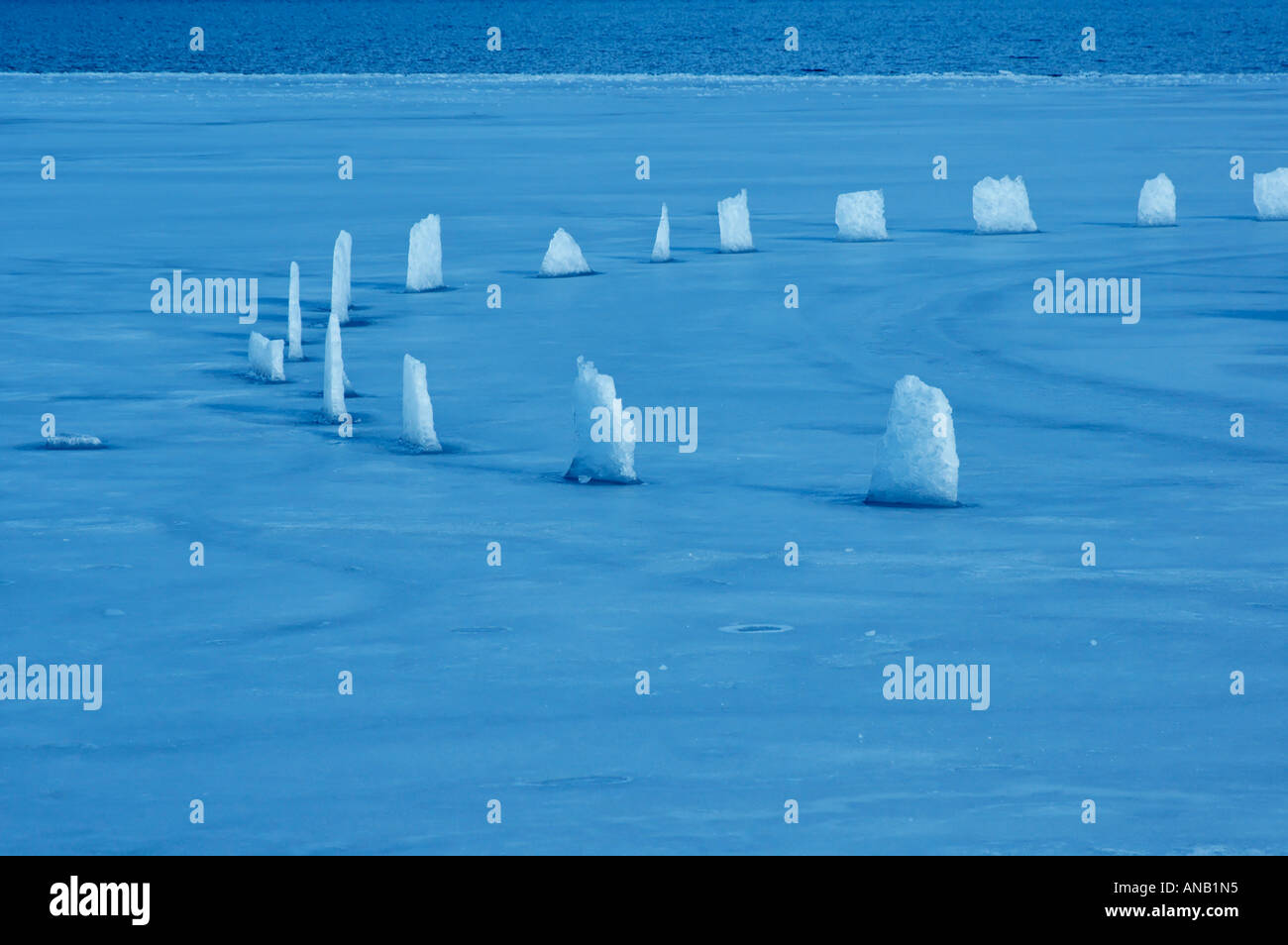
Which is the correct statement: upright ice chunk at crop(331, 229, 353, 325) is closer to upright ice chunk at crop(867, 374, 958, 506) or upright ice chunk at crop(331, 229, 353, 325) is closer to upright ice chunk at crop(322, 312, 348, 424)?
upright ice chunk at crop(322, 312, 348, 424)

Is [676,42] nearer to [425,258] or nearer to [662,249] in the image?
[662,249]

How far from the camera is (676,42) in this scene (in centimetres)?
11469

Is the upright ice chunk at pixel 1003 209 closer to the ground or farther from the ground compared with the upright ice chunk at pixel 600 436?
farther from the ground

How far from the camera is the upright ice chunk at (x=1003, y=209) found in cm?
2120

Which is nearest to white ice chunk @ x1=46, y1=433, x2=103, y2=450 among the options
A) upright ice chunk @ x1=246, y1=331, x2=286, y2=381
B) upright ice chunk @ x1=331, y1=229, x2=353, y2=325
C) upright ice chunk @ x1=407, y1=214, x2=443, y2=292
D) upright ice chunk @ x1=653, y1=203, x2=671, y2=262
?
upright ice chunk @ x1=246, y1=331, x2=286, y2=381

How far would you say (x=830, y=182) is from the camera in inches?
1082

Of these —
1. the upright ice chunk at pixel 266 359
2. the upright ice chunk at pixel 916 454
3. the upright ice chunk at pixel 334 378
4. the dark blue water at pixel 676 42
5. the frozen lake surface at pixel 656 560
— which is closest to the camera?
the frozen lake surface at pixel 656 560

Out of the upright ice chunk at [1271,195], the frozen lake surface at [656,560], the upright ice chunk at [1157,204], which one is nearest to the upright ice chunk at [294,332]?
the frozen lake surface at [656,560]

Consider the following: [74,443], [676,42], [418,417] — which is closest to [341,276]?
[74,443]

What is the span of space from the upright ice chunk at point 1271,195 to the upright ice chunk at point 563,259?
27.0ft

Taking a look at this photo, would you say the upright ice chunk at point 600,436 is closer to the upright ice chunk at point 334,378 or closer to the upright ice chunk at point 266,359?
the upright ice chunk at point 334,378

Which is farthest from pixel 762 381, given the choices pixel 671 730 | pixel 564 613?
pixel 671 730

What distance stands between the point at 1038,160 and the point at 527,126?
1259cm
